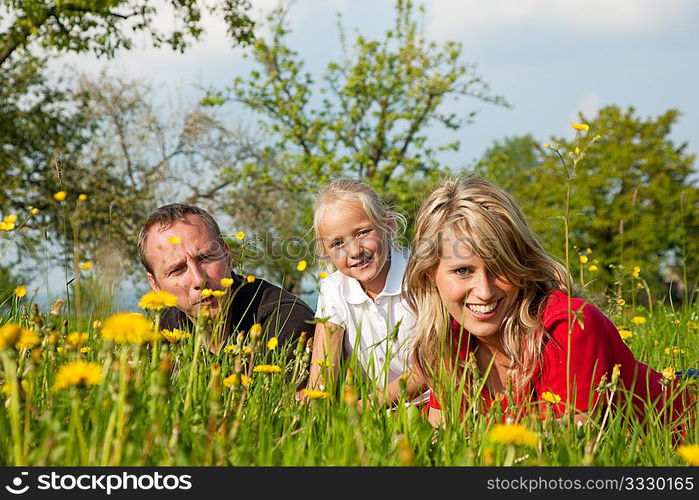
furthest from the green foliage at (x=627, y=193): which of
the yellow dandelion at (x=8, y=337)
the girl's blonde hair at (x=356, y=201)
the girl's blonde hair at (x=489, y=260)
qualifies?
the yellow dandelion at (x=8, y=337)

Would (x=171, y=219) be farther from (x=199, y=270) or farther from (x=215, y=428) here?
(x=215, y=428)

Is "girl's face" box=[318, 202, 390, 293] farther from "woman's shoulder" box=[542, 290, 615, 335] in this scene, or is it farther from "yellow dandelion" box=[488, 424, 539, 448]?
"yellow dandelion" box=[488, 424, 539, 448]

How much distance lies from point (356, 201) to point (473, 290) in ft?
6.68

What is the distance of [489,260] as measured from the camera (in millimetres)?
2787

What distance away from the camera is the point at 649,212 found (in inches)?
1243

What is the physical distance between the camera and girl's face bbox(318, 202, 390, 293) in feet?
14.3

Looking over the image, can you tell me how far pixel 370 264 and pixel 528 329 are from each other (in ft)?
5.42

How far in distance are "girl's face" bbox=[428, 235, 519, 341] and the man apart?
1006 mm

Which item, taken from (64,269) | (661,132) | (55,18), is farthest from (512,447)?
(661,132)

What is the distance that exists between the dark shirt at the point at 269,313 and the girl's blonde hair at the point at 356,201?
82 cm

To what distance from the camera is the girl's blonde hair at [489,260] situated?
2.80 meters

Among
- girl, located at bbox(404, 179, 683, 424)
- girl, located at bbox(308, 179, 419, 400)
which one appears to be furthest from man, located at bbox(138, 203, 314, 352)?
girl, located at bbox(404, 179, 683, 424)

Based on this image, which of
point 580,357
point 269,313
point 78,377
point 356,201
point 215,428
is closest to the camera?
point 78,377
